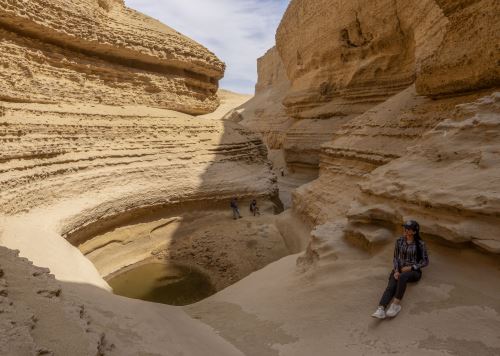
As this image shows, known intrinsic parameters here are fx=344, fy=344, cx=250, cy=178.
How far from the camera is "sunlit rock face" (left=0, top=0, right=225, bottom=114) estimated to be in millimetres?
9547

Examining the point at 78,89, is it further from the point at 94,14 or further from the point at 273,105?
the point at 273,105

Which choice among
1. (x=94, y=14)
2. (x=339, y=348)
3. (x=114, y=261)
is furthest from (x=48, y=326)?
(x=94, y=14)

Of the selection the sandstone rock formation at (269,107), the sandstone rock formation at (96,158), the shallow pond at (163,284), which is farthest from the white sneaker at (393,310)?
the sandstone rock formation at (269,107)

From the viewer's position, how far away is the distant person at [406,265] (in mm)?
3582

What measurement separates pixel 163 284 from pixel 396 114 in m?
7.44

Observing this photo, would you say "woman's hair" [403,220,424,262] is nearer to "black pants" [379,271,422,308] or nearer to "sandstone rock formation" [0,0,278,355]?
"black pants" [379,271,422,308]

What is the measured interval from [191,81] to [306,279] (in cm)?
1139

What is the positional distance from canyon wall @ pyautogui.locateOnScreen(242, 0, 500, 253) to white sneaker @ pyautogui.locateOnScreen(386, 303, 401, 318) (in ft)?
3.10

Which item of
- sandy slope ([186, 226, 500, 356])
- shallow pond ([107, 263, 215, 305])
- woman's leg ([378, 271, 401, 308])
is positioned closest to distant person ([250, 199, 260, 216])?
shallow pond ([107, 263, 215, 305])

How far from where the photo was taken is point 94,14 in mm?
11328

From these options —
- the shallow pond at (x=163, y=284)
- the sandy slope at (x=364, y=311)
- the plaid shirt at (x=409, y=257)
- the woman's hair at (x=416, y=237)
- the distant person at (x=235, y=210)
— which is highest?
the woman's hair at (x=416, y=237)

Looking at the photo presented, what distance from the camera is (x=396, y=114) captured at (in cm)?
883

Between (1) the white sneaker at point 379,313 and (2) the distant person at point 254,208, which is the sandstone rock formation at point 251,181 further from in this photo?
(2) the distant person at point 254,208

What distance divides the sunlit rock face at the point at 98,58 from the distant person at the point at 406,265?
33.5ft
